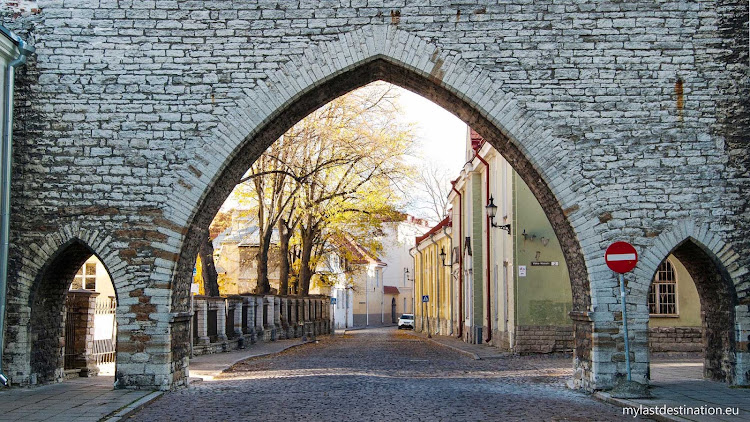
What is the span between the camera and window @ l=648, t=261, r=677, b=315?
2066 centimetres

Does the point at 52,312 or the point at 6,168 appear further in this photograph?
the point at 52,312

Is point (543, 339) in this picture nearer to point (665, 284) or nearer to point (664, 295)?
point (664, 295)

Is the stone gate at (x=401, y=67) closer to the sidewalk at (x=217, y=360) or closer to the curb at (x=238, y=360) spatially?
the curb at (x=238, y=360)

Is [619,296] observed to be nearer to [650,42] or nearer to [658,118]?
[658,118]

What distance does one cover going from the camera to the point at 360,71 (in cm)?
1403

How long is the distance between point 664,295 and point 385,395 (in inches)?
429

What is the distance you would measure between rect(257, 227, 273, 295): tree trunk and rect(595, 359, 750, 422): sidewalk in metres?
15.8

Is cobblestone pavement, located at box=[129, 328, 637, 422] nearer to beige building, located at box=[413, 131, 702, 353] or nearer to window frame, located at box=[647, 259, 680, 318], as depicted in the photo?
beige building, located at box=[413, 131, 702, 353]

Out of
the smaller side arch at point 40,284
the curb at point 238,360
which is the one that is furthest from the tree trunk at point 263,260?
the smaller side arch at point 40,284

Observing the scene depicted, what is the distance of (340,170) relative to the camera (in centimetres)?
3120

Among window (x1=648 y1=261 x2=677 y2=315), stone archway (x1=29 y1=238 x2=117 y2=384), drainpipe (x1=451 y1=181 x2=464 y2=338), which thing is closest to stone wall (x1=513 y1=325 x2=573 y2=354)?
window (x1=648 y1=261 x2=677 y2=315)

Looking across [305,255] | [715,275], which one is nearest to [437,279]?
[305,255]

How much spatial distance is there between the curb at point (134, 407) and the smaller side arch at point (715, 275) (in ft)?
22.6

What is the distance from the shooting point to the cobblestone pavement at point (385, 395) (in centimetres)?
999
